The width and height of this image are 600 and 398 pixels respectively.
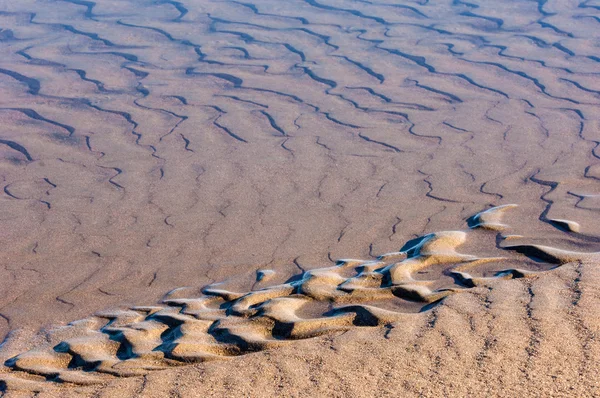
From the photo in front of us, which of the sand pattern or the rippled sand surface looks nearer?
the rippled sand surface

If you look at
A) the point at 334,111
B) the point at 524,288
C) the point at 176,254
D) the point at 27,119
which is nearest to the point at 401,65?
the point at 334,111

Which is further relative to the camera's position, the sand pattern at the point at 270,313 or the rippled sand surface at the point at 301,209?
the sand pattern at the point at 270,313

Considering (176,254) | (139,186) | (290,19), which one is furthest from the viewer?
(290,19)

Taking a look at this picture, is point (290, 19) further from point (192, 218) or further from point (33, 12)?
point (192, 218)

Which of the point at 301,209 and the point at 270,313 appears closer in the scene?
the point at 270,313
